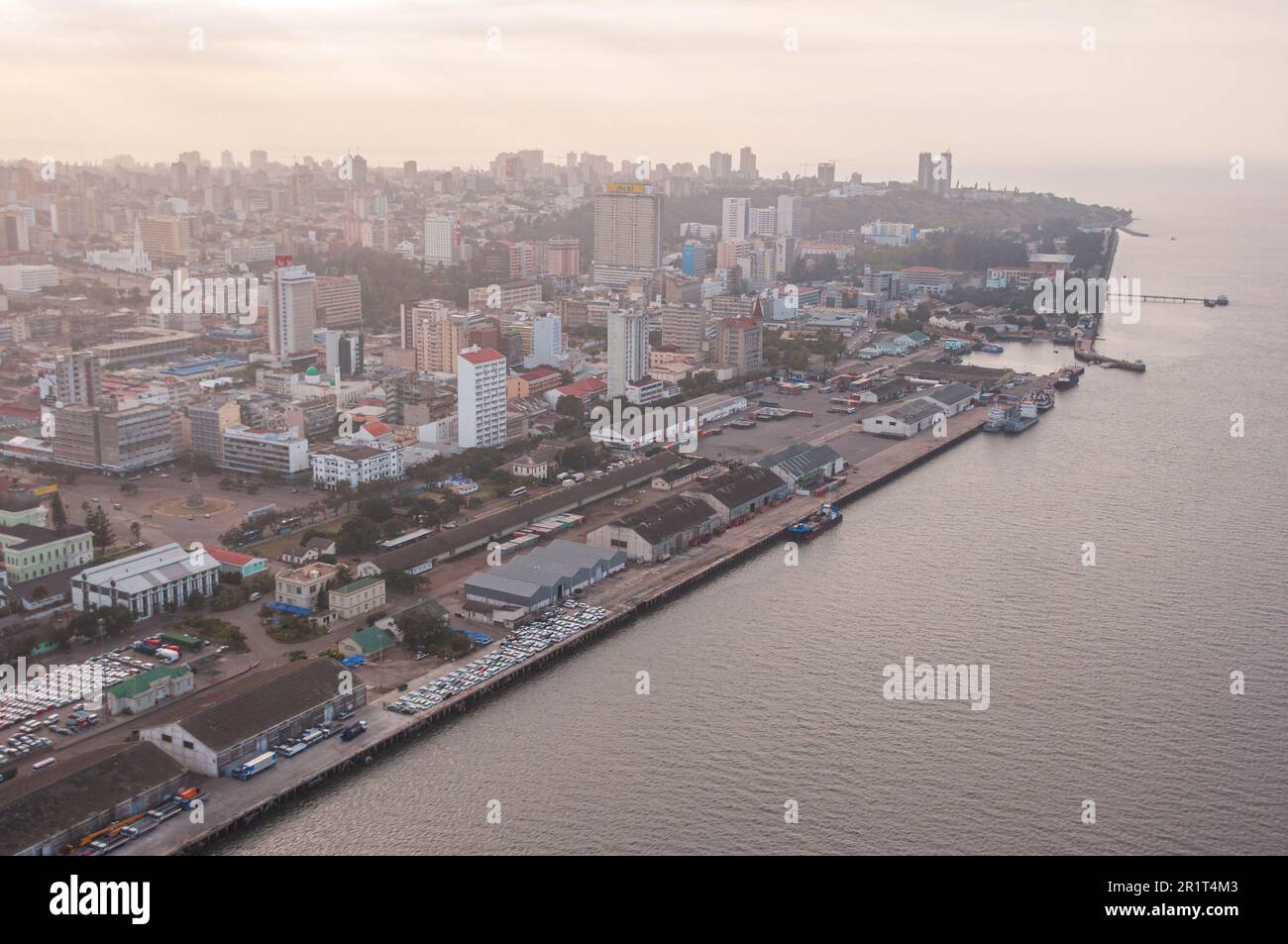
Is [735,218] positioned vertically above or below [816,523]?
above

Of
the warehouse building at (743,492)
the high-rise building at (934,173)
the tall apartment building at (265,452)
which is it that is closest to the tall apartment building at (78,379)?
the tall apartment building at (265,452)

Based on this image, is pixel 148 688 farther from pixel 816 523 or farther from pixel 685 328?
pixel 685 328

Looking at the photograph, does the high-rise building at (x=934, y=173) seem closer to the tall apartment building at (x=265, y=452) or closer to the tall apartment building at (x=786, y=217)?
the tall apartment building at (x=786, y=217)

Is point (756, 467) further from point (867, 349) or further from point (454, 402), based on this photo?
point (867, 349)

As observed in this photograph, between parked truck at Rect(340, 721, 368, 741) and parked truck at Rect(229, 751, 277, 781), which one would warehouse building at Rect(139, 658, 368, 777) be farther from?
parked truck at Rect(340, 721, 368, 741)

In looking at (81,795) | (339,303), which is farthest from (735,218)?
(81,795)

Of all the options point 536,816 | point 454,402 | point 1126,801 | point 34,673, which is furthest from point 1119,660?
point 454,402
